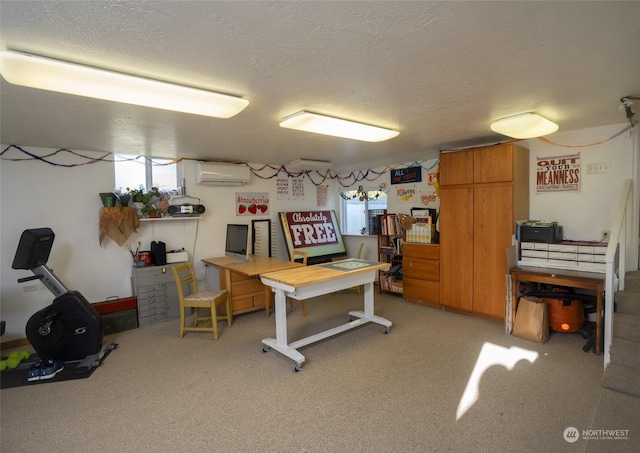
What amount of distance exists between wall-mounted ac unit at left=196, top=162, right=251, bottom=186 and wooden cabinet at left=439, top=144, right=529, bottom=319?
119 inches

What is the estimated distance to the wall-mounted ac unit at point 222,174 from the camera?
4781 millimetres

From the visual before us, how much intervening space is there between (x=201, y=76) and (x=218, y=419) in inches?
92.4

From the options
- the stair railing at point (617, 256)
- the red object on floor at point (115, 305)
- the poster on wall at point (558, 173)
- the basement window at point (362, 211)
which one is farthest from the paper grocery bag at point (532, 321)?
the red object on floor at point (115, 305)

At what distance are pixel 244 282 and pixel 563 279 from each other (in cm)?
373

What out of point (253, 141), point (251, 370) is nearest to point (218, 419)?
point (251, 370)

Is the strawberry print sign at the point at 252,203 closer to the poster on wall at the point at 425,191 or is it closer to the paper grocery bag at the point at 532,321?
the poster on wall at the point at 425,191

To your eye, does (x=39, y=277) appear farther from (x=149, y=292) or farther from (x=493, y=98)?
(x=493, y=98)

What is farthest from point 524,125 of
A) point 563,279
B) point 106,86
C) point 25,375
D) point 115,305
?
point 25,375

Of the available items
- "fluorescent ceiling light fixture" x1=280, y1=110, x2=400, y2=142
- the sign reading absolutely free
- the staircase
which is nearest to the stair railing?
the staircase

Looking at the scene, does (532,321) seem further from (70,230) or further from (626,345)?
(70,230)

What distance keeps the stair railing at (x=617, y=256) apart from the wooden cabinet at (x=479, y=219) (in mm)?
950

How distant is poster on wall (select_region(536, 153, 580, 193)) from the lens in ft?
12.1

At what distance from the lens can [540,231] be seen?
3615mm

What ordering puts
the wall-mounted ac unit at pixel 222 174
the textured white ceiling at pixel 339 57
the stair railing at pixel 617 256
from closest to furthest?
the textured white ceiling at pixel 339 57 → the stair railing at pixel 617 256 → the wall-mounted ac unit at pixel 222 174
